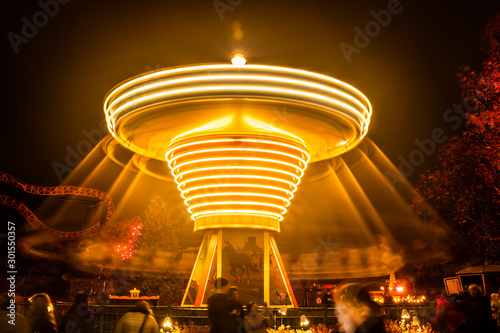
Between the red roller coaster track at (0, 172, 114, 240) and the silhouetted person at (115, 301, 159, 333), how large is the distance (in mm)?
35192

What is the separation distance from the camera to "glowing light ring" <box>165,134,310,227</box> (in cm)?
1809

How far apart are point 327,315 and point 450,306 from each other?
691 cm

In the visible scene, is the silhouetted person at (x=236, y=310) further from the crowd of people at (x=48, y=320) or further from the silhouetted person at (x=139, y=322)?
the crowd of people at (x=48, y=320)

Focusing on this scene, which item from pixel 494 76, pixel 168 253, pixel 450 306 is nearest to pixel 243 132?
pixel 494 76

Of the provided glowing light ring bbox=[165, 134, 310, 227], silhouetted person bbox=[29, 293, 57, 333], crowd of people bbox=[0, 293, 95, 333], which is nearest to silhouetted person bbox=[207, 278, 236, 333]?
crowd of people bbox=[0, 293, 95, 333]

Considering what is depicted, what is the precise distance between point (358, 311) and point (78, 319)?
425cm

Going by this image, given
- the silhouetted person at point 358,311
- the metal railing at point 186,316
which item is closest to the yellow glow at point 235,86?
the metal railing at point 186,316

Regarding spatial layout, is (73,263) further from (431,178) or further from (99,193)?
(431,178)

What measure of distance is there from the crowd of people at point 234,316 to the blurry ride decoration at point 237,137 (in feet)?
24.9

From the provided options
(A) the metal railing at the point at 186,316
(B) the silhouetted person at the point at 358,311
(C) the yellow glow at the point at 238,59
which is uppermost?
(C) the yellow glow at the point at 238,59

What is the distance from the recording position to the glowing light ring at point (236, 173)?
59.4 ft

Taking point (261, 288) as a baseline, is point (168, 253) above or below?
above

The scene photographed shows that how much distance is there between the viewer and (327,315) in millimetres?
15977

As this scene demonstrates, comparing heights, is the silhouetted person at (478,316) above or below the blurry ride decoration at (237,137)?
below
